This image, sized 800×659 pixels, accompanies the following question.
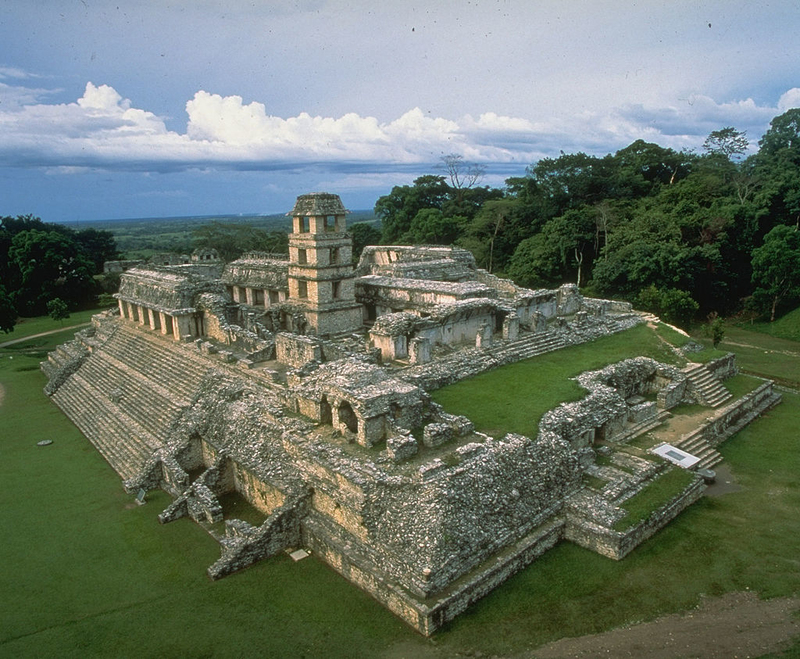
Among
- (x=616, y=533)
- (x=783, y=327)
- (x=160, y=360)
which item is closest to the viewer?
(x=616, y=533)

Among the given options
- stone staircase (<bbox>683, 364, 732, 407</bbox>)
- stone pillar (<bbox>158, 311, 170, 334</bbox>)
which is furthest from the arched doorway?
stone pillar (<bbox>158, 311, 170, 334</bbox>)

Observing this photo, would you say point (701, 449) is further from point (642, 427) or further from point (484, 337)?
point (484, 337)

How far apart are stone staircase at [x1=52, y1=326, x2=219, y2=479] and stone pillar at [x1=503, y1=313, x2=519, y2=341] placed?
10.2 metres

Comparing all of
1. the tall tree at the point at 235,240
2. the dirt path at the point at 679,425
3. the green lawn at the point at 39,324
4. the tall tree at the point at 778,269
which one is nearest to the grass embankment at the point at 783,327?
the tall tree at the point at 778,269

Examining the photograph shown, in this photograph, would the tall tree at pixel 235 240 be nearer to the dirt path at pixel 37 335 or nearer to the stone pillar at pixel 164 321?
the dirt path at pixel 37 335

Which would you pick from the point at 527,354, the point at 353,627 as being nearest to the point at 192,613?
the point at 353,627

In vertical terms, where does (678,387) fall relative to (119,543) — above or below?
above

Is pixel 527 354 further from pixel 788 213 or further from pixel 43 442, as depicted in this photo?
pixel 788 213

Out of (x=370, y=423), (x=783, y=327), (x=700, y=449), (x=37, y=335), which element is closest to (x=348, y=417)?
(x=370, y=423)

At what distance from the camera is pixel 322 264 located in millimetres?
21703

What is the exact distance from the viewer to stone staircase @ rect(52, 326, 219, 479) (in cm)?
1666

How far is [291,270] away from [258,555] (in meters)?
13.3

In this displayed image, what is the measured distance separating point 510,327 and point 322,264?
7.64 metres

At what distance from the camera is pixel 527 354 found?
754 inches
